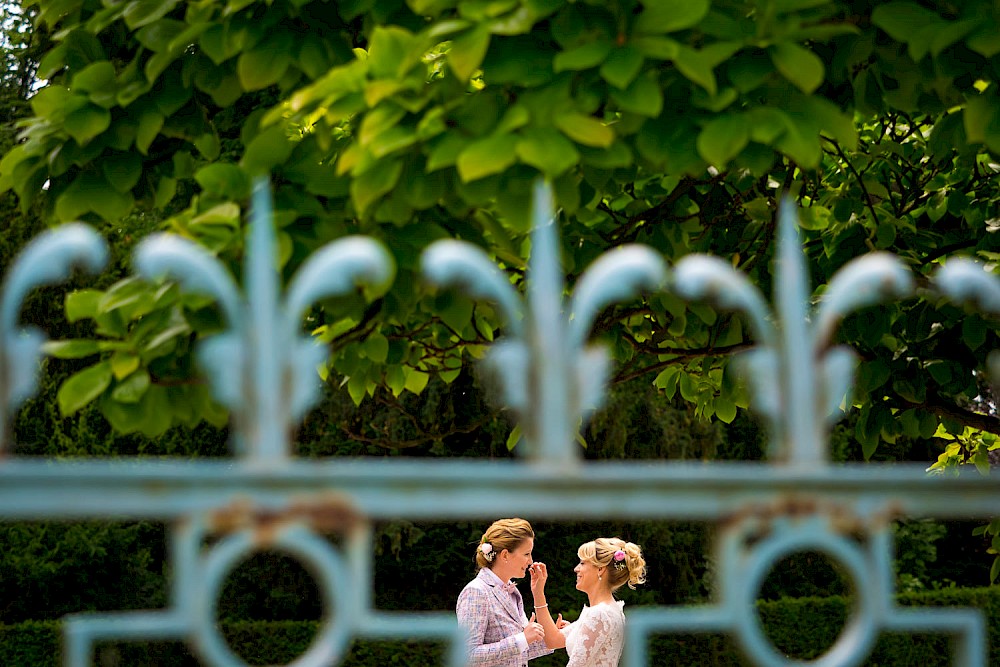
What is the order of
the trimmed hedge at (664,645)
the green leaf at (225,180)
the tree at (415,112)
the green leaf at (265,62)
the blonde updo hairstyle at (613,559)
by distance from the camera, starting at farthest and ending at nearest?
the trimmed hedge at (664,645) < the blonde updo hairstyle at (613,559) < the green leaf at (265,62) < the green leaf at (225,180) < the tree at (415,112)

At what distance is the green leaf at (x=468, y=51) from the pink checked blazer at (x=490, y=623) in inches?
146

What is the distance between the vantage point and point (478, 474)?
1149 millimetres

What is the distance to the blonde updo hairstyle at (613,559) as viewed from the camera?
18.8 ft

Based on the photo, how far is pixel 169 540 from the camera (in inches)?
480

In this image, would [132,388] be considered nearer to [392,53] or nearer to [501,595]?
[392,53]

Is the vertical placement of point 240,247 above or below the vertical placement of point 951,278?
above

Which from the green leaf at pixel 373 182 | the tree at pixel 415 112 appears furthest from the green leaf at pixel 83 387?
the green leaf at pixel 373 182

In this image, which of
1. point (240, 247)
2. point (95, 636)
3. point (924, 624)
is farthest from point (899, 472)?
point (240, 247)

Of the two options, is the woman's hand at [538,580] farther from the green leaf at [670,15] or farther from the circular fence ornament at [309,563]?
the circular fence ornament at [309,563]

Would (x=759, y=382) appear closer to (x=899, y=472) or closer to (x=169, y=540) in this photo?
(x=899, y=472)

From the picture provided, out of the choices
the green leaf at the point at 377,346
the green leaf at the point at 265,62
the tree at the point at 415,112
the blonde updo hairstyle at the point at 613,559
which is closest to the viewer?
the tree at the point at 415,112

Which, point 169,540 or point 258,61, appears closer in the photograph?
point 258,61

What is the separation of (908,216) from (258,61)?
292 centimetres

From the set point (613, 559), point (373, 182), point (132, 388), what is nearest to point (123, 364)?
point (132, 388)
